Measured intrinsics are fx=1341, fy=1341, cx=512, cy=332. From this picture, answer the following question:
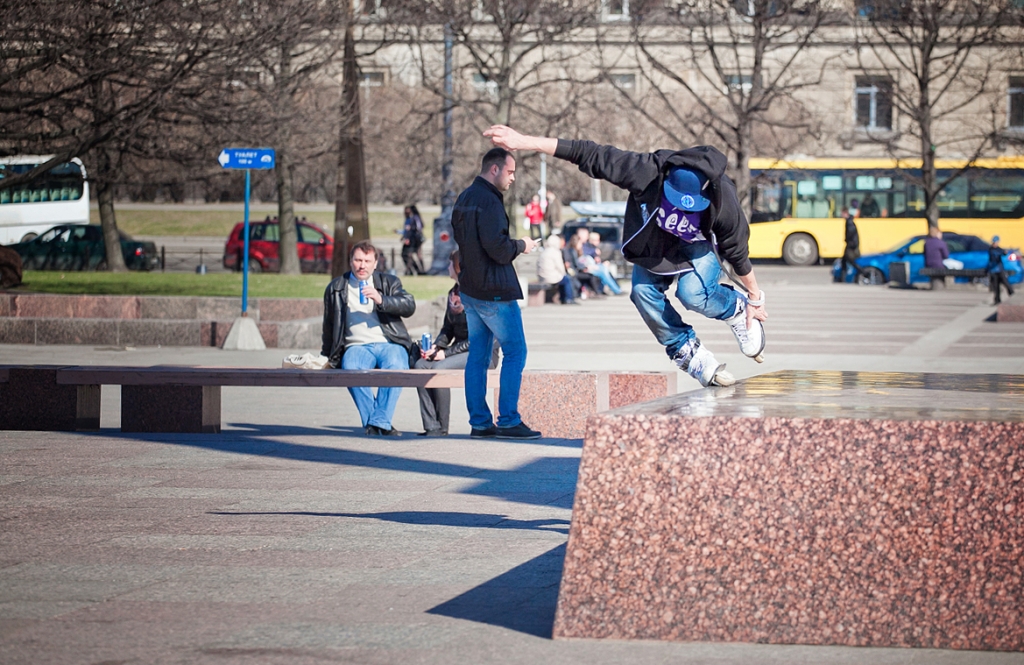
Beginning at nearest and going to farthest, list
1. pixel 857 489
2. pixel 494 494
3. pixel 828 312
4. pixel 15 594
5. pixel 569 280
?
pixel 857 489 < pixel 15 594 < pixel 494 494 < pixel 828 312 < pixel 569 280

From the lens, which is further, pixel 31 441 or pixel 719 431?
pixel 31 441

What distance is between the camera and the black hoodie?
6523 mm

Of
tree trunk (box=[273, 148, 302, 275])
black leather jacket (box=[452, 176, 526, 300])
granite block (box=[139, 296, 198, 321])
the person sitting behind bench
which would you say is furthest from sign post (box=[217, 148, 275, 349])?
tree trunk (box=[273, 148, 302, 275])

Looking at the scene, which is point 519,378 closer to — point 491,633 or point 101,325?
point 491,633

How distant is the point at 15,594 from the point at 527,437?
4860 mm

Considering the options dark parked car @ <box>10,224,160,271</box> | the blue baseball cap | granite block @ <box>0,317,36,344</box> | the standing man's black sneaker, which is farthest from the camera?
dark parked car @ <box>10,224,160,271</box>

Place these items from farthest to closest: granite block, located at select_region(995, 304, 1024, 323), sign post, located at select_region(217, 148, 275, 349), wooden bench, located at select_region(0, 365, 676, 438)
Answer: granite block, located at select_region(995, 304, 1024, 323) < sign post, located at select_region(217, 148, 275, 349) < wooden bench, located at select_region(0, 365, 676, 438)

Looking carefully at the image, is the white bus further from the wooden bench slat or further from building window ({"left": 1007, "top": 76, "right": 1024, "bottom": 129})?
the wooden bench slat

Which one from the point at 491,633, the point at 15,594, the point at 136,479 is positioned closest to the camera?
the point at 491,633

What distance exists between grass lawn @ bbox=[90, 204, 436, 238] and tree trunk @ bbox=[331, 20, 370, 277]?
24.8 m

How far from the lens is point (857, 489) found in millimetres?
4043

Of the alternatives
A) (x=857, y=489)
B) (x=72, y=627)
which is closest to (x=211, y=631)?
(x=72, y=627)

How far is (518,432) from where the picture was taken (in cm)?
929

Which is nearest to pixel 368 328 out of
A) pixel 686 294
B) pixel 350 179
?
pixel 686 294
